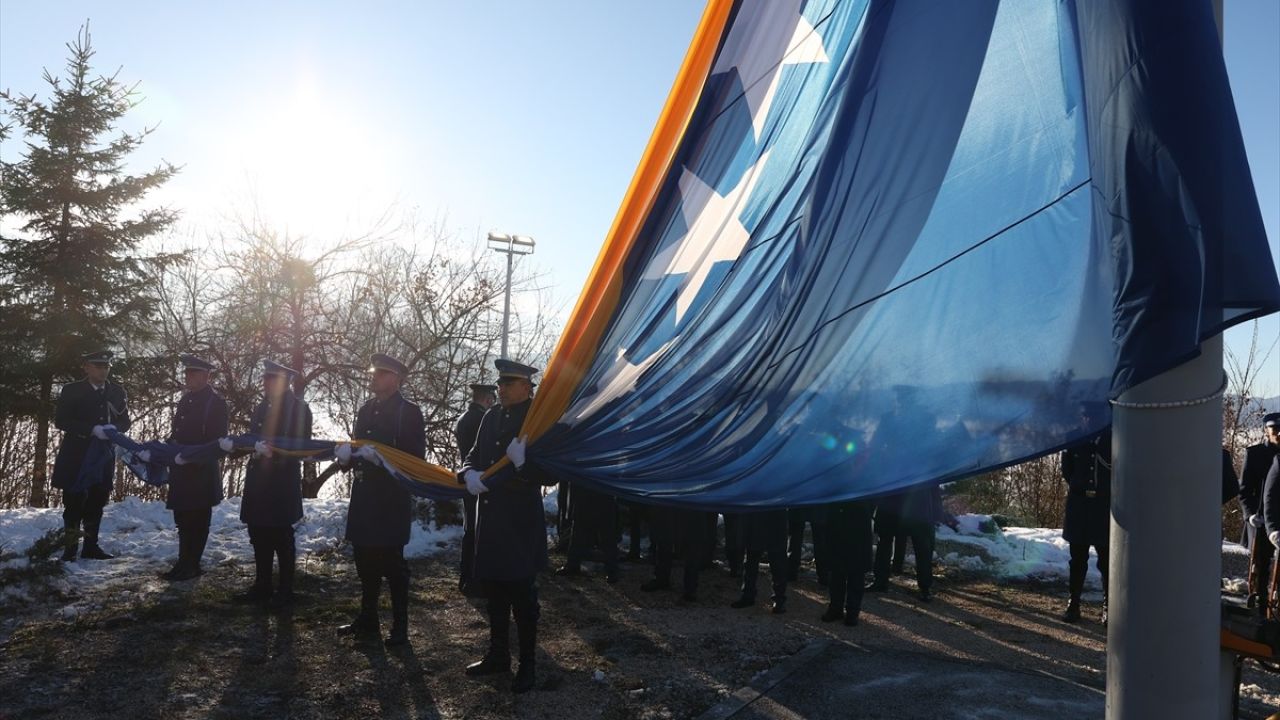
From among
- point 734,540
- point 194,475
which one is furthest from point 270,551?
point 734,540

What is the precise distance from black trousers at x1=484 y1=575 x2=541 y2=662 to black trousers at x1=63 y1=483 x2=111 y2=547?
16.8 ft

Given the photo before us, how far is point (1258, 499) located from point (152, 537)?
1098 cm

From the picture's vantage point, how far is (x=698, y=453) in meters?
3.09

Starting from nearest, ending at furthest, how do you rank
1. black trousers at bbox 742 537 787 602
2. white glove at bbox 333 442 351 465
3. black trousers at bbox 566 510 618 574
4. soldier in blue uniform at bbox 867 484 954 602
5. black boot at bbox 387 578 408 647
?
white glove at bbox 333 442 351 465, black boot at bbox 387 578 408 647, black trousers at bbox 742 537 787 602, soldier in blue uniform at bbox 867 484 954 602, black trousers at bbox 566 510 618 574

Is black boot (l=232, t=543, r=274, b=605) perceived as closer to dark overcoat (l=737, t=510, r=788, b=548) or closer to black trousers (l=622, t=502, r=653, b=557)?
dark overcoat (l=737, t=510, r=788, b=548)

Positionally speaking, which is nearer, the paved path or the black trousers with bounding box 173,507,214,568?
the paved path

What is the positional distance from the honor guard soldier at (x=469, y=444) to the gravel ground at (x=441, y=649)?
0.21m

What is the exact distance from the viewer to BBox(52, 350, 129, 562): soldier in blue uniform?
8258 mm

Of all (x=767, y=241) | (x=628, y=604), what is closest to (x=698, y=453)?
(x=767, y=241)

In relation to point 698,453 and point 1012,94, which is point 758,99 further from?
point 698,453

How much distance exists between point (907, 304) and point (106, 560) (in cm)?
855

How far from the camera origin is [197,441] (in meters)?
7.83

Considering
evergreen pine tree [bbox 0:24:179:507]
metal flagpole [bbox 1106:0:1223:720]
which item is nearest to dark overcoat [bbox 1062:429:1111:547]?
metal flagpole [bbox 1106:0:1223:720]

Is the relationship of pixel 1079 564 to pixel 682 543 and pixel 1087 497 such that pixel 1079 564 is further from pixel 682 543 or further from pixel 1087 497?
pixel 682 543
